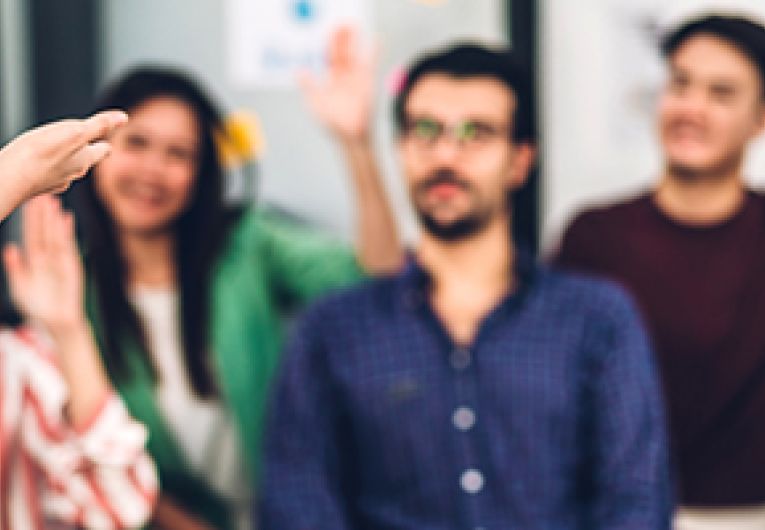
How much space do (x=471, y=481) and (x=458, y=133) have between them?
1.70 feet

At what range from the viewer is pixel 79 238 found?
2133mm

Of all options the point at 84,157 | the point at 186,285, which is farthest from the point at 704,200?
the point at 84,157

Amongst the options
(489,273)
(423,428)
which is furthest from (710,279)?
(423,428)

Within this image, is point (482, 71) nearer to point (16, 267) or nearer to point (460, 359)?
point (460, 359)

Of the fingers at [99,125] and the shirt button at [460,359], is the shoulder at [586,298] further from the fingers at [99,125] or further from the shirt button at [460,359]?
the fingers at [99,125]

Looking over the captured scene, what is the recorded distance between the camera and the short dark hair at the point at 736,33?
1.85 meters

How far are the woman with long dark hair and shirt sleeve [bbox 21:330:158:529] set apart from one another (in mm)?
343

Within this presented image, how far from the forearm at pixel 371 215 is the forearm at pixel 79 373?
59cm

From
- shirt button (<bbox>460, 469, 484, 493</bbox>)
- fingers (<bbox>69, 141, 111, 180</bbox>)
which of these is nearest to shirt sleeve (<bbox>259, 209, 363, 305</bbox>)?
shirt button (<bbox>460, 469, 484, 493</bbox>)

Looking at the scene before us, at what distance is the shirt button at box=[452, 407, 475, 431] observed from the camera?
1.57 metres

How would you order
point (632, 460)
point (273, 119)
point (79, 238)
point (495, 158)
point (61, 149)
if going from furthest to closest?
point (273, 119) → point (79, 238) → point (495, 158) → point (632, 460) → point (61, 149)

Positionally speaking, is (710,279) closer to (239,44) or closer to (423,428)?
(423,428)

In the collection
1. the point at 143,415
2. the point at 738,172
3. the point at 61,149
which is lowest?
the point at 143,415

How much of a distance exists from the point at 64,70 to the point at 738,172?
1.43m
